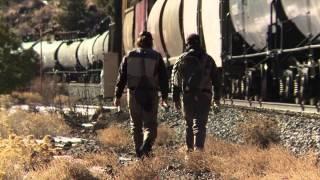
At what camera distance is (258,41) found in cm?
1609

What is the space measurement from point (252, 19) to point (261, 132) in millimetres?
5684

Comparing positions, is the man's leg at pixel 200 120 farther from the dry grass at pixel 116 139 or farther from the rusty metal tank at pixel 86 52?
the rusty metal tank at pixel 86 52

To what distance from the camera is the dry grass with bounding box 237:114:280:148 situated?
10.7m

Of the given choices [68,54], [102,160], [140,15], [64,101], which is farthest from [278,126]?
[68,54]

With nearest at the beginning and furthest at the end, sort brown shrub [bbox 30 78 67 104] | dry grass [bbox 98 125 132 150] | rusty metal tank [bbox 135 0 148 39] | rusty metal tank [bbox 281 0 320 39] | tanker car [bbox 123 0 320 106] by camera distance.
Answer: rusty metal tank [bbox 281 0 320 39], dry grass [bbox 98 125 132 150], tanker car [bbox 123 0 320 106], rusty metal tank [bbox 135 0 148 39], brown shrub [bbox 30 78 67 104]

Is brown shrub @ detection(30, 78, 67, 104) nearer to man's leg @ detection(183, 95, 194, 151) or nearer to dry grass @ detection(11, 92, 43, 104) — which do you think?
dry grass @ detection(11, 92, 43, 104)

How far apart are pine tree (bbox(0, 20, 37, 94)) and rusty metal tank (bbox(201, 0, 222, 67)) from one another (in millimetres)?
9226

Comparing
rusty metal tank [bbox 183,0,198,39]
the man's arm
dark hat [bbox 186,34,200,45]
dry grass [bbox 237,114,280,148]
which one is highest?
rusty metal tank [bbox 183,0,198,39]

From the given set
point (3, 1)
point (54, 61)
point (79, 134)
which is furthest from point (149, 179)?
point (54, 61)

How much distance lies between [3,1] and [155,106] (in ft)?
59.4

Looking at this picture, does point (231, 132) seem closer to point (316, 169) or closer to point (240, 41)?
point (316, 169)

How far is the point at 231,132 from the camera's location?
1206cm

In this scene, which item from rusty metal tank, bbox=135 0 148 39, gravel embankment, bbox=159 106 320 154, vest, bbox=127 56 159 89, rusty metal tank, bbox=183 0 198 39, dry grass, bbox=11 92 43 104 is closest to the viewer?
vest, bbox=127 56 159 89

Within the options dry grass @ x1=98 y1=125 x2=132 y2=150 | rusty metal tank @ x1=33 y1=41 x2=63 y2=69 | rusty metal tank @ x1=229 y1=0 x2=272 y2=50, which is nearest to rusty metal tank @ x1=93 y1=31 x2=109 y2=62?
rusty metal tank @ x1=33 y1=41 x2=63 y2=69
